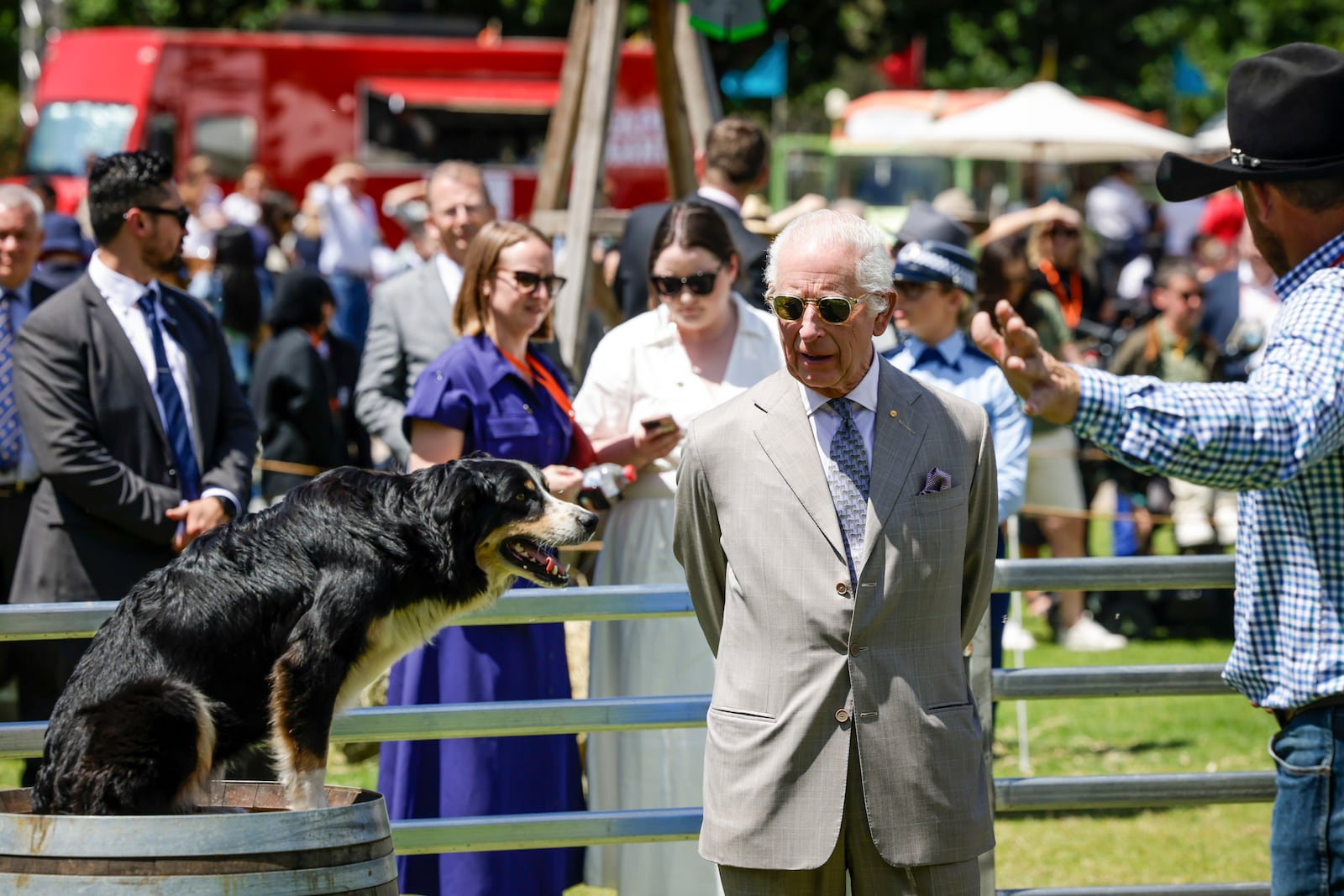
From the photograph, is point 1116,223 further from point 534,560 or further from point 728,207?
point 534,560

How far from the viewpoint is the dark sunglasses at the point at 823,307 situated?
334cm

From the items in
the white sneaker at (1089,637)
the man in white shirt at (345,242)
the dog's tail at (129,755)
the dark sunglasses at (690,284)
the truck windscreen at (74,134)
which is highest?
the truck windscreen at (74,134)

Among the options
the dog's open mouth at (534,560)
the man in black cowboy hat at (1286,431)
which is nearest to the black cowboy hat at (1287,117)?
the man in black cowboy hat at (1286,431)

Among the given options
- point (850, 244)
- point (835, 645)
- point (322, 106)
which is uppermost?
point (322, 106)

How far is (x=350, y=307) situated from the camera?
15867 millimetres

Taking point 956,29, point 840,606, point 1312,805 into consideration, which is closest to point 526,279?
point 840,606

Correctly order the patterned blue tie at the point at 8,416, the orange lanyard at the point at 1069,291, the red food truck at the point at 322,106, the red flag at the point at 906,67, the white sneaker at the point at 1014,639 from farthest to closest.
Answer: the red flag at the point at 906,67 < the red food truck at the point at 322,106 < the orange lanyard at the point at 1069,291 < the white sneaker at the point at 1014,639 < the patterned blue tie at the point at 8,416

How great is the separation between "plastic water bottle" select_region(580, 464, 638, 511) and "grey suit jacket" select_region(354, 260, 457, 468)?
72.3 inches

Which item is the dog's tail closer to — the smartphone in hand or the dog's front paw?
the dog's front paw

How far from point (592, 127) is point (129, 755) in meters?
4.87

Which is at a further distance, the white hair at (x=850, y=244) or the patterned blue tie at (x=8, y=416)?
the patterned blue tie at (x=8, y=416)

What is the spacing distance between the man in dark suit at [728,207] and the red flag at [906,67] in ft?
79.8

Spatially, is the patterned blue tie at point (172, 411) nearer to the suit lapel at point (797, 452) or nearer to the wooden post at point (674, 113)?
the suit lapel at point (797, 452)

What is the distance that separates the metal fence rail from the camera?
4.05 m
